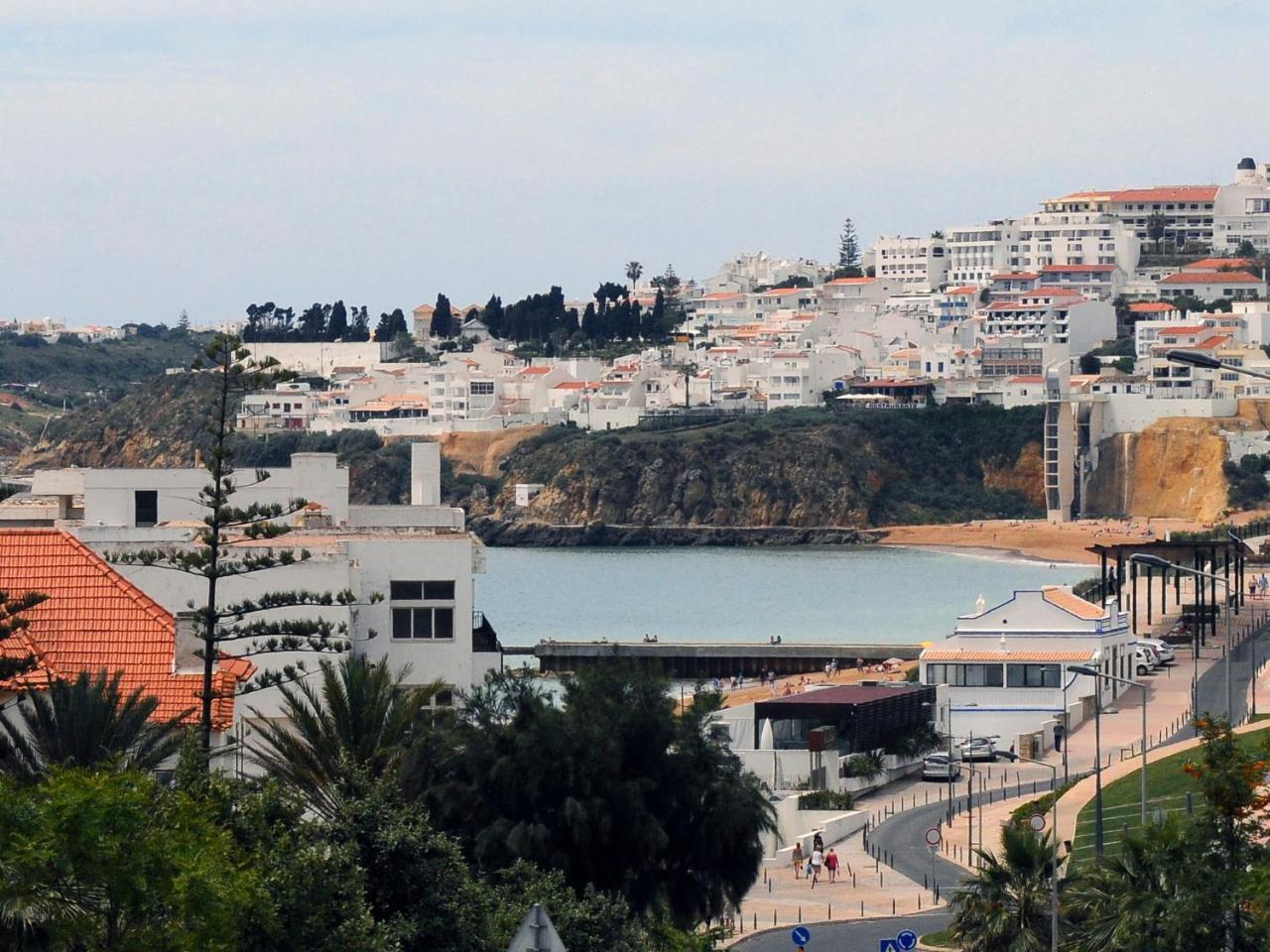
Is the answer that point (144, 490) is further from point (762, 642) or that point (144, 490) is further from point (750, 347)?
point (750, 347)

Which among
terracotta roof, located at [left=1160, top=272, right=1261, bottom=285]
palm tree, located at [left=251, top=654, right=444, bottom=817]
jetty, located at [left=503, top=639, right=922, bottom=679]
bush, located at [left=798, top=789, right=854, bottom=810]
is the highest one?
terracotta roof, located at [left=1160, top=272, right=1261, bottom=285]

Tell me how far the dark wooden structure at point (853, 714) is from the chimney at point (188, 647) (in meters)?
18.9

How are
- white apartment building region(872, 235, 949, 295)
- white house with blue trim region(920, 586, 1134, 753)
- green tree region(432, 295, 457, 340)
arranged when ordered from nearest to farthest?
white house with blue trim region(920, 586, 1134, 753) → white apartment building region(872, 235, 949, 295) → green tree region(432, 295, 457, 340)

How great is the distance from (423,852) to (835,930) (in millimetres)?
11703

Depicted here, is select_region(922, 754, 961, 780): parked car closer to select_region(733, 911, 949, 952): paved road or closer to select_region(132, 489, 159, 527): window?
select_region(733, 911, 949, 952): paved road

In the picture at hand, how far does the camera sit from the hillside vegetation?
463ft

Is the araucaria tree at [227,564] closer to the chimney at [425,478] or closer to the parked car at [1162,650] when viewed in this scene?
the chimney at [425,478]

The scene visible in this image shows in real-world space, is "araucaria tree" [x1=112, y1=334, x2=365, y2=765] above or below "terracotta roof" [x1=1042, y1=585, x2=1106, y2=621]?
above

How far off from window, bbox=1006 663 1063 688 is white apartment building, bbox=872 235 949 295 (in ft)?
413

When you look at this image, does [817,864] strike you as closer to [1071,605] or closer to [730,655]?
[1071,605]

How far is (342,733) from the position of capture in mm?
23234

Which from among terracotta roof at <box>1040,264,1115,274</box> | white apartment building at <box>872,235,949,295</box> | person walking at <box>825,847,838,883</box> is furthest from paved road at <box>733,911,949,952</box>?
white apartment building at <box>872,235,949,295</box>

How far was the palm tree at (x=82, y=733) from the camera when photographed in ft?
69.6

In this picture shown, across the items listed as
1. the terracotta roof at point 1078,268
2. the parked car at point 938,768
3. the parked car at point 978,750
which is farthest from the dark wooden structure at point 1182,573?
the terracotta roof at point 1078,268
